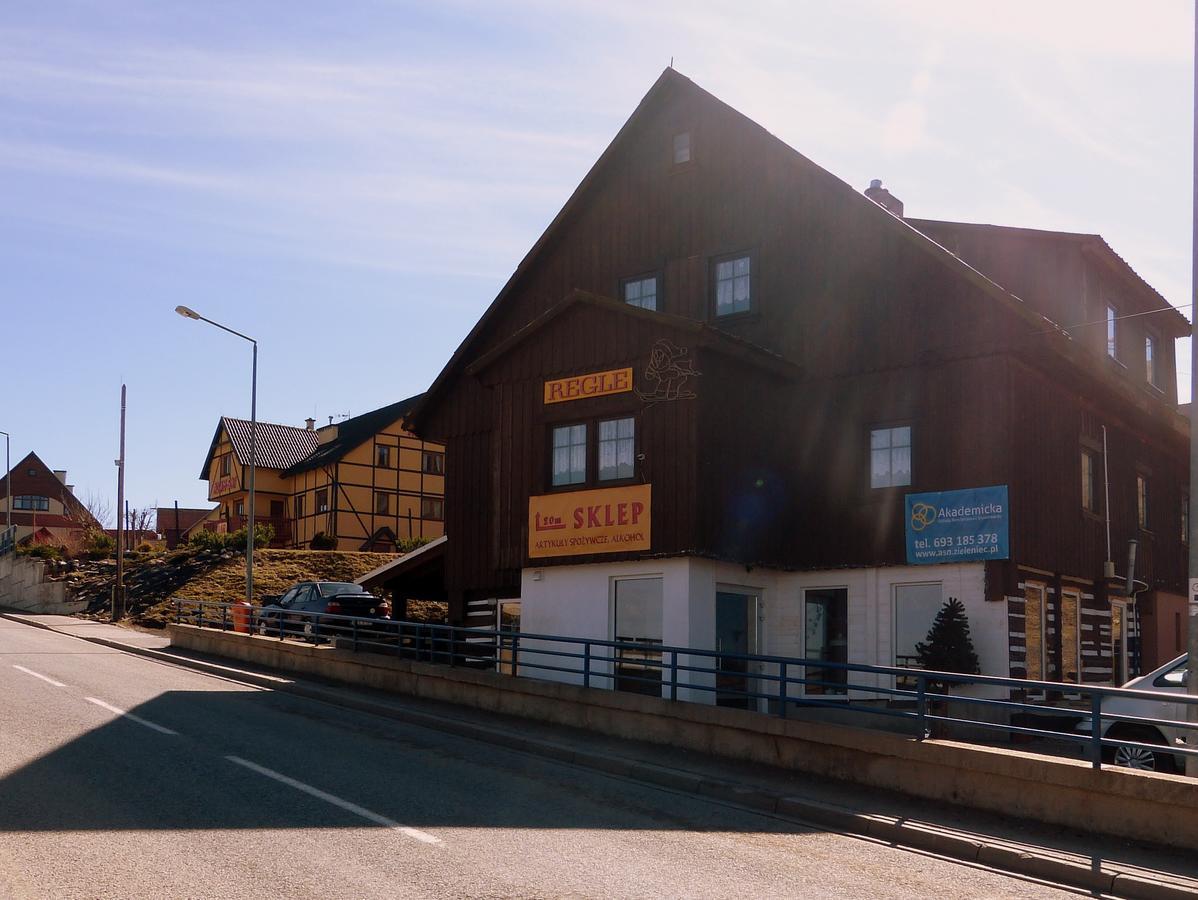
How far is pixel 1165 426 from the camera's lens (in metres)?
24.5

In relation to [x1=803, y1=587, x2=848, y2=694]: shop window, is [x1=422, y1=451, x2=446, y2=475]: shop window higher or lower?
higher

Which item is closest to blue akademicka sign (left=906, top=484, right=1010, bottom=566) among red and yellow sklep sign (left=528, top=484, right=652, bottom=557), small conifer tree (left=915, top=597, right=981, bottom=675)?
small conifer tree (left=915, top=597, right=981, bottom=675)

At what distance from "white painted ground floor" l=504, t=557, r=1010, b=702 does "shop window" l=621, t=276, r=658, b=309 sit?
583 centimetres

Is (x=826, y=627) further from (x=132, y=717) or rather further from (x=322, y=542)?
(x=322, y=542)

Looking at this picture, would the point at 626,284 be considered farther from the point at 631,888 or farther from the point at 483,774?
the point at 631,888

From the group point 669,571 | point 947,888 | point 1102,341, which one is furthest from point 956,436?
point 947,888

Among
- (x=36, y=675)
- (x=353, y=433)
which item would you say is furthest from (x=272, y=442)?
(x=36, y=675)

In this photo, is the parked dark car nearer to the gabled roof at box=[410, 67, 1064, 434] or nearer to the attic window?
the gabled roof at box=[410, 67, 1064, 434]

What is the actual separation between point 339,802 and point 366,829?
4.07 ft

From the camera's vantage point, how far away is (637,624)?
19688 mm

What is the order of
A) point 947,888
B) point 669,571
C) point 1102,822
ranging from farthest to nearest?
1. point 669,571
2. point 1102,822
3. point 947,888

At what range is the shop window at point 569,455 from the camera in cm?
2061

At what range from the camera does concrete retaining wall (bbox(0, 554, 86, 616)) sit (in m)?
44.0

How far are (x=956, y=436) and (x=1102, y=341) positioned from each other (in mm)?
6625
